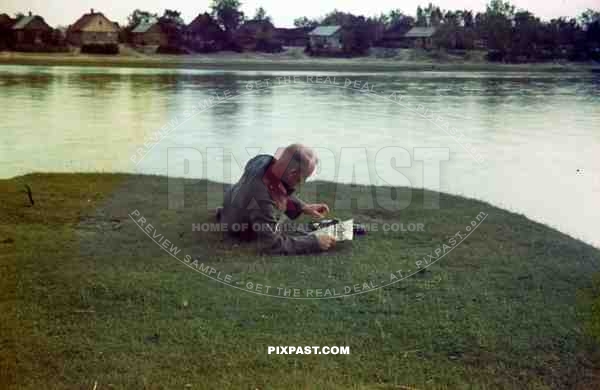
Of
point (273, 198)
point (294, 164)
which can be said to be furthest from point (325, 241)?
point (294, 164)

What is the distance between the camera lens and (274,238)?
6.51 m

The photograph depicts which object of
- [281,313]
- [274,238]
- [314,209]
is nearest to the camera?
[281,313]

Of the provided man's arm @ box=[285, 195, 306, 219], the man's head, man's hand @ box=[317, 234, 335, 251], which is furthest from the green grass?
the man's head

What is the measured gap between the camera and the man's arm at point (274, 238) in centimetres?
646

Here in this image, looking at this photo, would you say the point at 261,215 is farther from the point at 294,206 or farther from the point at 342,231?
the point at 342,231

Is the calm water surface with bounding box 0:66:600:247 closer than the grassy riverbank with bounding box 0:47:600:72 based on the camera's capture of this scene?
No

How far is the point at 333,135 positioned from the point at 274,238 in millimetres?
5587

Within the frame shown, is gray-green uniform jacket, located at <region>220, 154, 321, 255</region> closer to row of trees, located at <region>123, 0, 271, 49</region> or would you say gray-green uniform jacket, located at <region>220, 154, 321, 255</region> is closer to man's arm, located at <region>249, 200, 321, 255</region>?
man's arm, located at <region>249, 200, 321, 255</region>

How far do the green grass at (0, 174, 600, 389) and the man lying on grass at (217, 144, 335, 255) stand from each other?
0.65ft

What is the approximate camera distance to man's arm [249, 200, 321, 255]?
6461mm

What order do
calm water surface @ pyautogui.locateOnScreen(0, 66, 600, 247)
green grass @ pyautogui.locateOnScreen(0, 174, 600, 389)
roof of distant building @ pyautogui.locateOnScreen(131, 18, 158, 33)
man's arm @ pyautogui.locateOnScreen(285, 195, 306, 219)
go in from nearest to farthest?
green grass @ pyautogui.locateOnScreen(0, 174, 600, 389) → man's arm @ pyautogui.locateOnScreen(285, 195, 306, 219) → roof of distant building @ pyautogui.locateOnScreen(131, 18, 158, 33) → calm water surface @ pyautogui.locateOnScreen(0, 66, 600, 247)

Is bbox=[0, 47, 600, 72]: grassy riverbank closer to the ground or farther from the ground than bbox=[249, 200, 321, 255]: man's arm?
farther from the ground

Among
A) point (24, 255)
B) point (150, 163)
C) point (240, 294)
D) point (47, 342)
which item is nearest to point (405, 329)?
point (240, 294)

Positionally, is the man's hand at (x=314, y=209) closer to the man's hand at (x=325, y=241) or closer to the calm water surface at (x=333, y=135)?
the man's hand at (x=325, y=241)
